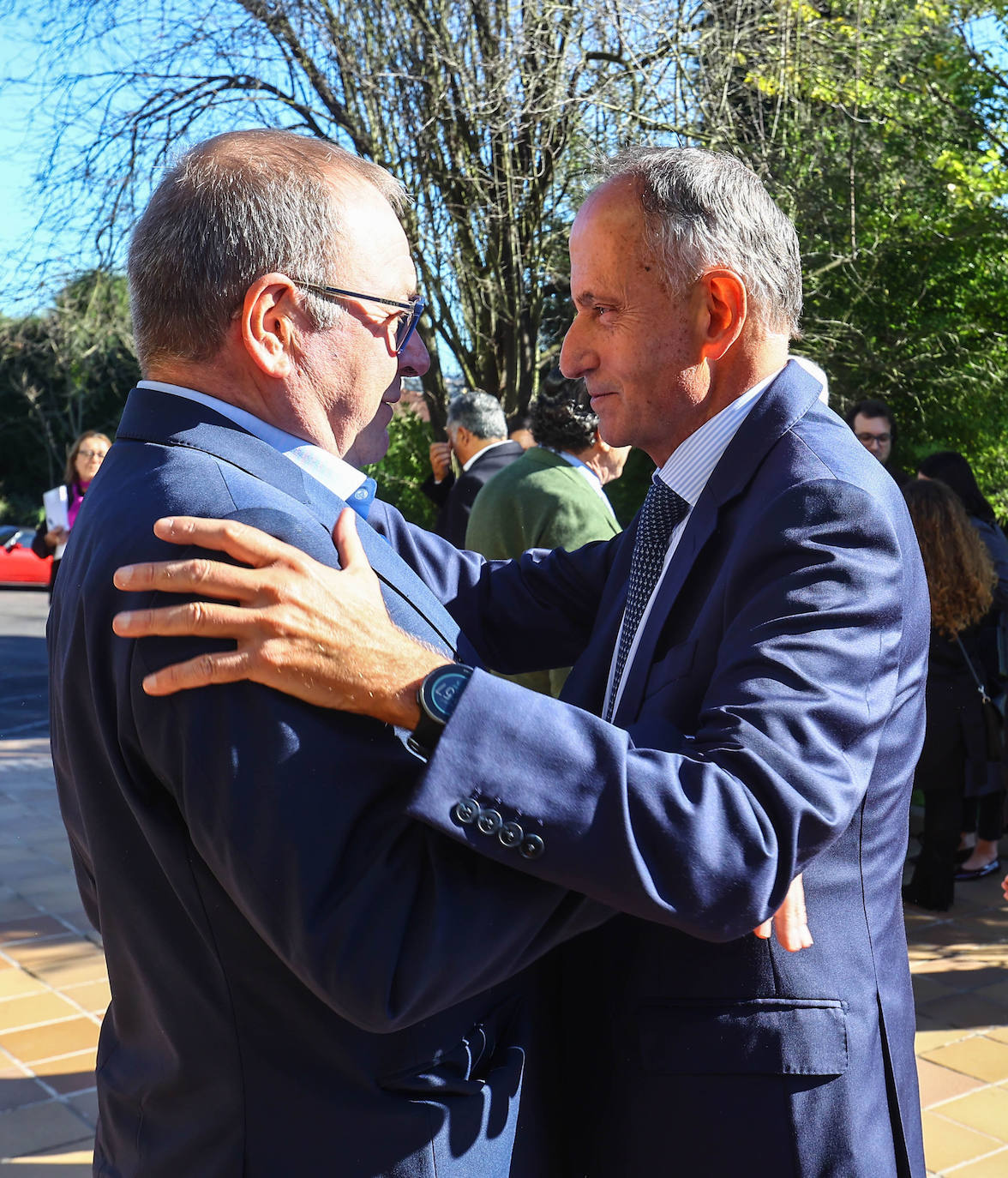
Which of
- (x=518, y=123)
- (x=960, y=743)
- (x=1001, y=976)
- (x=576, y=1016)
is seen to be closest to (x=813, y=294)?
(x=518, y=123)

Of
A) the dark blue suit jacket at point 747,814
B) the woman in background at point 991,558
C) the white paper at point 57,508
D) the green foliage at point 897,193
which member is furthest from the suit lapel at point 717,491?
the green foliage at point 897,193

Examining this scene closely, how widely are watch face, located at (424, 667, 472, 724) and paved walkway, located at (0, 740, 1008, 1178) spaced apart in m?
2.62

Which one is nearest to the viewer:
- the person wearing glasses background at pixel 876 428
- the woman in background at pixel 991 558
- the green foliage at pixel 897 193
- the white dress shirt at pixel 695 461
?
the white dress shirt at pixel 695 461

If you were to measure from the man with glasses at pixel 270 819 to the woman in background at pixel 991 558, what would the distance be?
4738 millimetres

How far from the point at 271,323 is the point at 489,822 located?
0.67m

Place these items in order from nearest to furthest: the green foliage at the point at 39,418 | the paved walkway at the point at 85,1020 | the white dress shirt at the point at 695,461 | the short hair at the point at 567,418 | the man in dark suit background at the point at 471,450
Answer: the white dress shirt at the point at 695,461
the paved walkway at the point at 85,1020
the short hair at the point at 567,418
the man in dark suit background at the point at 471,450
the green foliage at the point at 39,418

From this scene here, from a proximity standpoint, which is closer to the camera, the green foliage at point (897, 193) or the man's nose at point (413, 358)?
the man's nose at point (413, 358)

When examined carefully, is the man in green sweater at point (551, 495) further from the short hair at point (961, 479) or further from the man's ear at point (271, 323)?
the man's ear at point (271, 323)

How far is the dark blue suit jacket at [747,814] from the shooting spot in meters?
1.24

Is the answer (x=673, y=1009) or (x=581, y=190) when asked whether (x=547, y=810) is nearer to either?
(x=673, y=1009)

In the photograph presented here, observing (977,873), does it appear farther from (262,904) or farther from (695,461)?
(262,904)

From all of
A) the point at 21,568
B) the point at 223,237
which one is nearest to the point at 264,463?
the point at 223,237

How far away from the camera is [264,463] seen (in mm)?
1406

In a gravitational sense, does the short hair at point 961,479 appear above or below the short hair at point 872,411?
below
